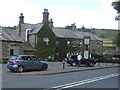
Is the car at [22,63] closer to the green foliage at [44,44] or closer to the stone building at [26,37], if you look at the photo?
the stone building at [26,37]

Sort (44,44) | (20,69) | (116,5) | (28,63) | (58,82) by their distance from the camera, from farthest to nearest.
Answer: (44,44) < (116,5) < (28,63) < (20,69) < (58,82)

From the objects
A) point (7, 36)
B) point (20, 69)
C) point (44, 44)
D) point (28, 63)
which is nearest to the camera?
point (20, 69)

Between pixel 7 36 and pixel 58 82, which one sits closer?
pixel 58 82

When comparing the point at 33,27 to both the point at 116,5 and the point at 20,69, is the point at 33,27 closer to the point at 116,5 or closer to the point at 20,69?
the point at 116,5

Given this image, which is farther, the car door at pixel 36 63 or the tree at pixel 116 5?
the tree at pixel 116 5

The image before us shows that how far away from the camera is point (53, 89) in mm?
15969

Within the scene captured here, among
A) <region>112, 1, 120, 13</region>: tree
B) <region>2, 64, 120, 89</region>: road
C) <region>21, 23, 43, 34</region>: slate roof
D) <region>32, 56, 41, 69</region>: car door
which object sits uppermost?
<region>21, 23, 43, 34</region>: slate roof

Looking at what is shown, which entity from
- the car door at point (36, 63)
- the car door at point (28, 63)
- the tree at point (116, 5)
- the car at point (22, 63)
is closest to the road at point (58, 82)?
the car at point (22, 63)

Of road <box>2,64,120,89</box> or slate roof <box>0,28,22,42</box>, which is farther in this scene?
slate roof <box>0,28,22,42</box>

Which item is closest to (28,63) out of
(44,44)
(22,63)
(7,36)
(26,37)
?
(22,63)

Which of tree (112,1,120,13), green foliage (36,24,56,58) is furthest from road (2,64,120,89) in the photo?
green foliage (36,24,56,58)

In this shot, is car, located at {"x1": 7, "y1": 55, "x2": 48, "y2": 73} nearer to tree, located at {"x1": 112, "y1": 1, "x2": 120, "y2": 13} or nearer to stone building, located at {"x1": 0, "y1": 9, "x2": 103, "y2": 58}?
tree, located at {"x1": 112, "y1": 1, "x2": 120, "y2": 13}

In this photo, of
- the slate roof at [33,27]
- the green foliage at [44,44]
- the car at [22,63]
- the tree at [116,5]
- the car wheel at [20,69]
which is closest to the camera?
the car wheel at [20,69]

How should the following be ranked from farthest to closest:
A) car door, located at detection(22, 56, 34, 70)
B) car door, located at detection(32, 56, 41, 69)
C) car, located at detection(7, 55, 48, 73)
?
car door, located at detection(32, 56, 41, 69), car door, located at detection(22, 56, 34, 70), car, located at detection(7, 55, 48, 73)
